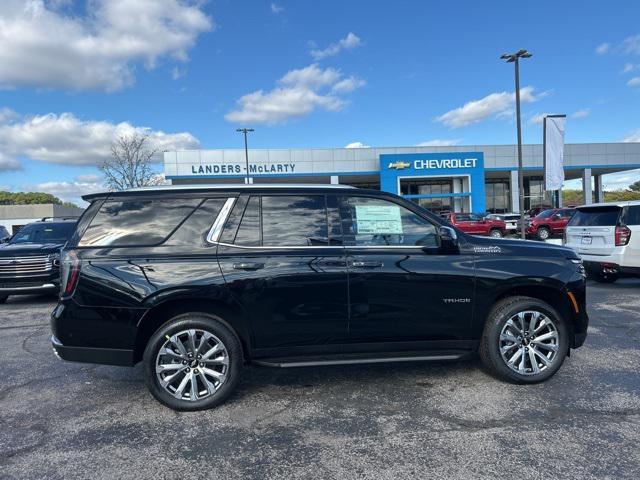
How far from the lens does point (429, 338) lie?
415 centimetres

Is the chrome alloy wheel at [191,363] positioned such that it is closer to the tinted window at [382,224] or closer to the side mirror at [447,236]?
the tinted window at [382,224]

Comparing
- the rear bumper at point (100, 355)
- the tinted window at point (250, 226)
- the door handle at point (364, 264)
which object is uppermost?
the tinted window at point (250, 226)

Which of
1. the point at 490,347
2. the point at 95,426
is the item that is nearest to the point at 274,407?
the point at 95,426

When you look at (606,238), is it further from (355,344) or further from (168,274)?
(168,274)

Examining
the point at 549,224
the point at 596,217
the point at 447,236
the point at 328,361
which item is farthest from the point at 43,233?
the point at 549,224

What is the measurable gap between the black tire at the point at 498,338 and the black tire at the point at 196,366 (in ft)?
7.41

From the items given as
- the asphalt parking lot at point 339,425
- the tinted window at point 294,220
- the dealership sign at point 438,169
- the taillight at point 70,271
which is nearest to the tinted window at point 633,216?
the asphalt parking lot at point 339,425

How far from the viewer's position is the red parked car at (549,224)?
23.8m

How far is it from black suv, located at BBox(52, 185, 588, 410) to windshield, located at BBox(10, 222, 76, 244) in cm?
711

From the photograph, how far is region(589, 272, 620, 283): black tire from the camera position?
9191mm

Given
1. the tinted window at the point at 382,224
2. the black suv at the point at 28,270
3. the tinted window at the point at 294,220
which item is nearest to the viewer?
the tinted window at the point at 294,220

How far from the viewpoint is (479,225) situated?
84.3 ft

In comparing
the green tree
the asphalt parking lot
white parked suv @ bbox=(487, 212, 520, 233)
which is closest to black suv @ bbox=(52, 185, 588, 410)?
the asphalt parking lot

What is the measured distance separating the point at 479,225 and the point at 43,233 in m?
21.6
